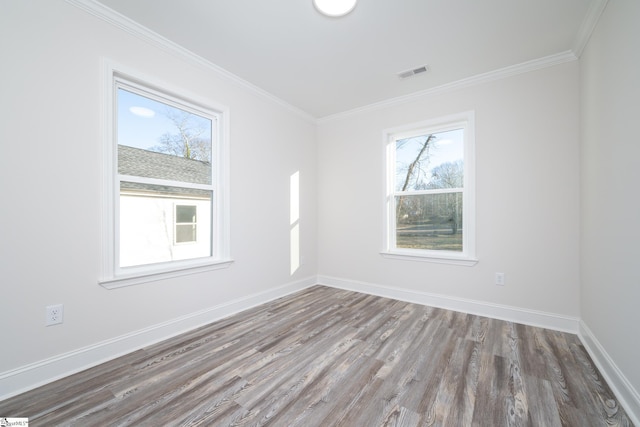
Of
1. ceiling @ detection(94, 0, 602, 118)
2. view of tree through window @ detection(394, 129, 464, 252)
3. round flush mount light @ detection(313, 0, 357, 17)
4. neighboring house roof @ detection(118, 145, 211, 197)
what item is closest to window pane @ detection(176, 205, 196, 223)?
neighboring house roof @ detection(118, 145, 211, 197)

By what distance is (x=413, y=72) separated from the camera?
2906 mm

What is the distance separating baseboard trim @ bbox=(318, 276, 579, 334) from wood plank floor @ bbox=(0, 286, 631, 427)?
0.47 feet

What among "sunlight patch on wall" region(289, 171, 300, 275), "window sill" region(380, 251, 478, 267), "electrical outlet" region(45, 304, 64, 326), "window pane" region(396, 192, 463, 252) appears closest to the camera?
"electrical outlet" region(45, 304, 64, 326)

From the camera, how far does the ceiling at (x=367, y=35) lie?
2.02 meters

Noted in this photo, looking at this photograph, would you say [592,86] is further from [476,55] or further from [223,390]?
[223,390]

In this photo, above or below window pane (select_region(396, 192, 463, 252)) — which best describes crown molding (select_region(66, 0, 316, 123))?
above

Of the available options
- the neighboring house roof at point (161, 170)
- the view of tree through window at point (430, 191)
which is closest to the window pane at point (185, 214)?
the neighboring house roof at point (161, 170)

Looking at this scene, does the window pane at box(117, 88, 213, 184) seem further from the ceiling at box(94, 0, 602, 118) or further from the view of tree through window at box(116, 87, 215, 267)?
the ceiling at box(94, 0, 602, 118)

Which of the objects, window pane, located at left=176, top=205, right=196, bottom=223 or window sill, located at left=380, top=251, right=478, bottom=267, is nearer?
window pane, located at left=176, top=205, right=196, bottom=223

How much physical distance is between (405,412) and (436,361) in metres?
0.66

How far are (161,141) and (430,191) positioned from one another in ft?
10.2

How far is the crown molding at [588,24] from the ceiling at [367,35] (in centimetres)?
2

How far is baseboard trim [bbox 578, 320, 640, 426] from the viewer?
1.43 m

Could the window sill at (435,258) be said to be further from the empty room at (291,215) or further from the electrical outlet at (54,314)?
the electrical outlet at (54,314)
